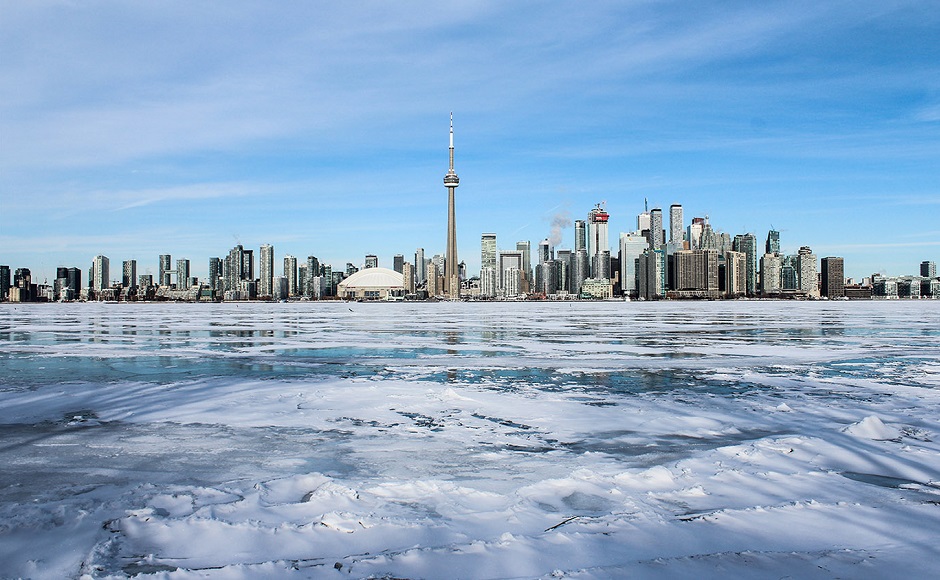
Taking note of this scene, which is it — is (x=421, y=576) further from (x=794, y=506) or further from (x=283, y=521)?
(x=794, y=506)

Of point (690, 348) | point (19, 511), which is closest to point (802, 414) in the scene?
point (19, 511)

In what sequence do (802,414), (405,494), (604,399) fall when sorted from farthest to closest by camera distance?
1. (604,399)
2. (802,414)
3. (405,494)

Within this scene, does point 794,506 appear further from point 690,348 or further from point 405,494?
point 690,348

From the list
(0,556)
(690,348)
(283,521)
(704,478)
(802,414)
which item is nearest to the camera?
(0,556)

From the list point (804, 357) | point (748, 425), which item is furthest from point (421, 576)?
point (804, 357)

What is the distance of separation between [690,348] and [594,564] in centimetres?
A: 2022

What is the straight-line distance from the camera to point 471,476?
7.27m

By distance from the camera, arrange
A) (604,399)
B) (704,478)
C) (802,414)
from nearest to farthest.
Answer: (704,478)
(802,414)
(604,399)

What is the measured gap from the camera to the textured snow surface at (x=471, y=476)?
199 inches

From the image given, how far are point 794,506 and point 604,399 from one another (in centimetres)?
638

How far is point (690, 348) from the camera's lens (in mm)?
23844

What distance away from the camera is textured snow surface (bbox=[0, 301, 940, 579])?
5.04 meters

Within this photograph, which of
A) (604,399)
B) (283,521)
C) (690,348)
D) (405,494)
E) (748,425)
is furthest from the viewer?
(690,348)

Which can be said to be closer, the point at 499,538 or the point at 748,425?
the point at 499,538
